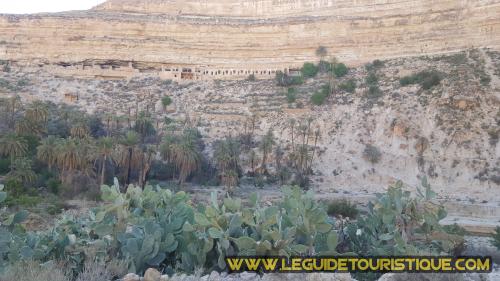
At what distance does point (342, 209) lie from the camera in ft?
83.1

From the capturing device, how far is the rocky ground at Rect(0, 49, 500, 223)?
108 feet

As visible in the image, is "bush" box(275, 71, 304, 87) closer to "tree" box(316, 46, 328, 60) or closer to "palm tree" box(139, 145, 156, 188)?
"tree" box(316, 46, 328, 60)

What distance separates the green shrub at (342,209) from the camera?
2489 cm

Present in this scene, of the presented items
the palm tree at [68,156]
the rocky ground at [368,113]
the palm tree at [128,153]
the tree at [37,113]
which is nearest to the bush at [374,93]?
the rocky ground at [368,113]

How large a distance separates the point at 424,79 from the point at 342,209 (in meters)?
17.4

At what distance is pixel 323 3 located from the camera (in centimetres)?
5716

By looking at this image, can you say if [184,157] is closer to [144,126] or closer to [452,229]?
[144,126]

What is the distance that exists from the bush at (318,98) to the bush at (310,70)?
4.67 m

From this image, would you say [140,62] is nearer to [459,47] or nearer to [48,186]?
[48,186]

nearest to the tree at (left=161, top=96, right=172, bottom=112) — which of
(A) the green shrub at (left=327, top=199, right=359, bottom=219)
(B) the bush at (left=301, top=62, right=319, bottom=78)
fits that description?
(B) the bush at (left=301, top=62, right=319, bottom=78)

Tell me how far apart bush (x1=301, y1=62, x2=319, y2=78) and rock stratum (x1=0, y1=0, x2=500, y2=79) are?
2.20 m

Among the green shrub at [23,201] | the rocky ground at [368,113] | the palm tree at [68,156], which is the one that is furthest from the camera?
the rocky ground at [368,113]

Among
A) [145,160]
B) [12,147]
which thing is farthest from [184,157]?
[12,147]

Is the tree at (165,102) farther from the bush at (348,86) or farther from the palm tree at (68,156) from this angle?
the palm tree at (68,156)
